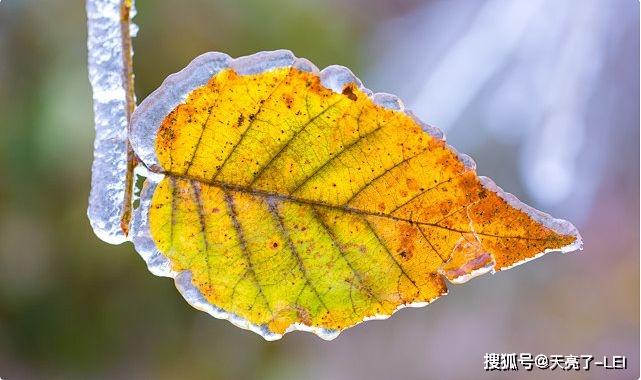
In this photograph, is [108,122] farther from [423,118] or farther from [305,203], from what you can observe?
[423,118]

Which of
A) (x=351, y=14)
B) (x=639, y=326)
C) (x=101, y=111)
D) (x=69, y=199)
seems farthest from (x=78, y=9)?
(x=639, y=326)

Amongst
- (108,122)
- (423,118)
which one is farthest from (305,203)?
(423,118)

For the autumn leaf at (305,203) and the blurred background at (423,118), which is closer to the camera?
the autumn leaf at (305,203)

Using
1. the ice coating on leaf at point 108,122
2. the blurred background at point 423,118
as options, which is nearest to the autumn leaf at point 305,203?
the ice coating on leaf at point 108,122

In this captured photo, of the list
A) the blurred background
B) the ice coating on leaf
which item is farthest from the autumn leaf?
the blurred background

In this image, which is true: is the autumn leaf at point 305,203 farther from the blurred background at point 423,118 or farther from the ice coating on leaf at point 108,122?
the blurred background at point 423,118

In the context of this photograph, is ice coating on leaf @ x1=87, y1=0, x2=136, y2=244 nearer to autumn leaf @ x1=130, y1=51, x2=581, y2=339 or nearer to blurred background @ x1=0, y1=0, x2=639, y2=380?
autumn leaf @ x1=130, y1=51, x2=581, y2=339

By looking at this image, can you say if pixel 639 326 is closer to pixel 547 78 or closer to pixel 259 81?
pixel 547 78
